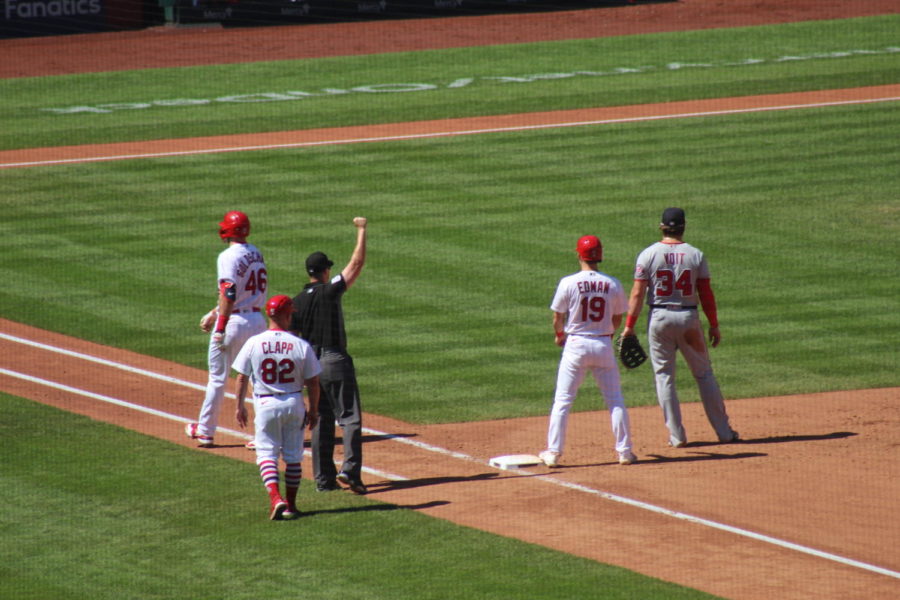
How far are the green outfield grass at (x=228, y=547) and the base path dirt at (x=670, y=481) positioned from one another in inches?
14.1

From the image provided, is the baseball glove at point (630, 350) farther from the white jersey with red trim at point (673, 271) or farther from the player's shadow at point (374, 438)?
the player's shadow at point (374, 438)

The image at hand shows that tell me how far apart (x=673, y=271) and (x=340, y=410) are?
9.96ft

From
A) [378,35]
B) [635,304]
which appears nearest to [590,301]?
[635,304]

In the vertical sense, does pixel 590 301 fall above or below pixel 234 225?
below

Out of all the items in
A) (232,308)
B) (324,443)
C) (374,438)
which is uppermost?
(232,308)

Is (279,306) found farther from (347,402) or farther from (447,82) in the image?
(447,82)

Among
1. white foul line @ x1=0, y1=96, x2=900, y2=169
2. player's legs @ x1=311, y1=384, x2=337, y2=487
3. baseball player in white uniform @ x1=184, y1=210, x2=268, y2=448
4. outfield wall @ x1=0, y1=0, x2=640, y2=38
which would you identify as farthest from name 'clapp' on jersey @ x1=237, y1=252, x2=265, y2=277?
outfield wall @ x1=0, y1=0, x2=640, y2=38

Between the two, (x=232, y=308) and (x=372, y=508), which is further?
(x=232, y=308)

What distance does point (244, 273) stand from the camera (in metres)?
10.6

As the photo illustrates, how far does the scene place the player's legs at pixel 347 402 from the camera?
946 cm

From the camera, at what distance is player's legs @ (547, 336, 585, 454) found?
1004 cm

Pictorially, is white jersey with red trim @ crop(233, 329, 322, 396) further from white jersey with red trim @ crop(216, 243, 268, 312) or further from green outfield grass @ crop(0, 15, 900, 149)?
green outfield grass @ crop(0, 15, 900, 149)

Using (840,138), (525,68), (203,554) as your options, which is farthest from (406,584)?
(525,68)

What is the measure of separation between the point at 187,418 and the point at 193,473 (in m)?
1.82
